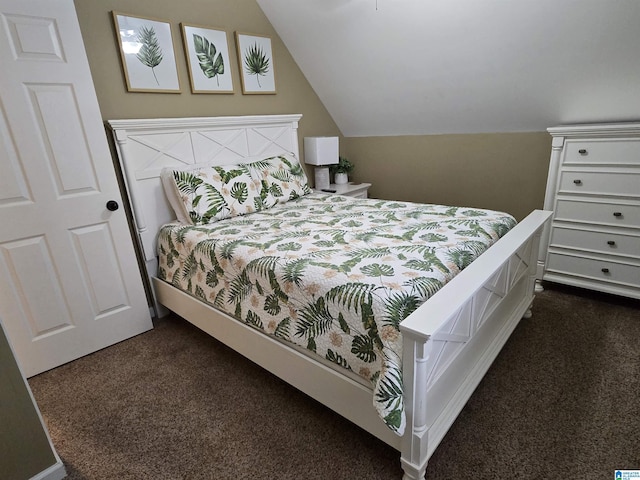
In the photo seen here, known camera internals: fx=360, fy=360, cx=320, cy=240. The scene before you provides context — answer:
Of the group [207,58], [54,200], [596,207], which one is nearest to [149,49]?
[207,58]

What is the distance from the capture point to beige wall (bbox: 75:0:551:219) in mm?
2260

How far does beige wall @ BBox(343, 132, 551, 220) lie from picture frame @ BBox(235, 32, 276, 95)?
122 centimetres

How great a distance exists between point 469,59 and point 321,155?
56.4 inches

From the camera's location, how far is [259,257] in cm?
172

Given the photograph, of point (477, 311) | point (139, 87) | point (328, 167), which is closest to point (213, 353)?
point (477, 311)

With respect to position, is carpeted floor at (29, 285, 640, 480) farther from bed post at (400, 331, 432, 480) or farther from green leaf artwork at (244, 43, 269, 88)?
green leaf artwork at (244, 43, 269, 88)

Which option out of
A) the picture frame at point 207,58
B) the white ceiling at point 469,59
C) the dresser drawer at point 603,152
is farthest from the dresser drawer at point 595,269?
the picture frame at point 207,58

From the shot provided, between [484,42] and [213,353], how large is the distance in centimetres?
266

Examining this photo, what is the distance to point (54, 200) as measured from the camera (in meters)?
1.98

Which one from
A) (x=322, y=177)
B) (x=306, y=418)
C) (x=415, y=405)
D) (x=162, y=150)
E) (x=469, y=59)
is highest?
(x=469, y=59)

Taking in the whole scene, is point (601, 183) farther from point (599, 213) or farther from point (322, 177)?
point (322, 177)

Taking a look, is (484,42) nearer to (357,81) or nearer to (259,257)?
(357,81)

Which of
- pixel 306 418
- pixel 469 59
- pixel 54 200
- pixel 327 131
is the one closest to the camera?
pixel 306 418

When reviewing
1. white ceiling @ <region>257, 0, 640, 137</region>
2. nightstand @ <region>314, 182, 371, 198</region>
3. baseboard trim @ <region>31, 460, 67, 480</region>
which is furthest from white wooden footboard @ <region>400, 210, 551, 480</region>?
nightstand @ <region>314, 182, 371, 198</region>
